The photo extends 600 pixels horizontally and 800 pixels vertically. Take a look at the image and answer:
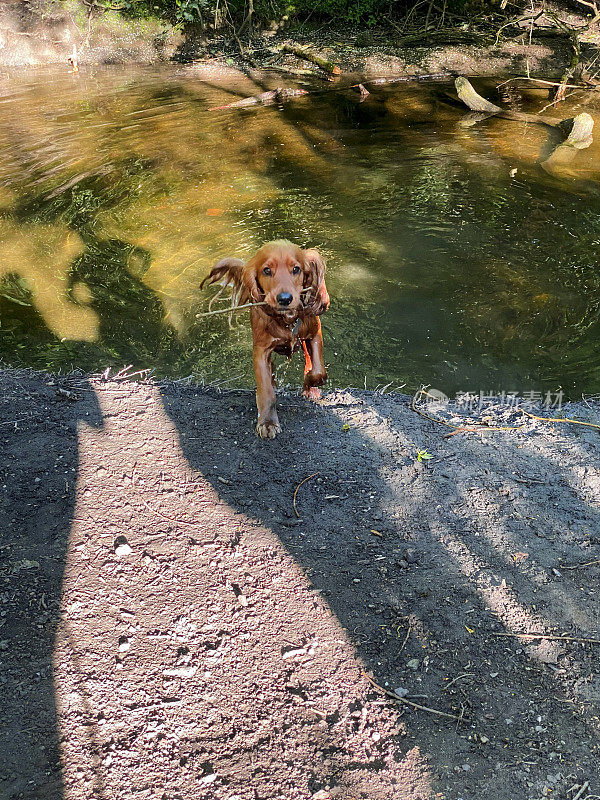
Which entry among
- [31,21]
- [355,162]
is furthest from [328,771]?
[31,21]

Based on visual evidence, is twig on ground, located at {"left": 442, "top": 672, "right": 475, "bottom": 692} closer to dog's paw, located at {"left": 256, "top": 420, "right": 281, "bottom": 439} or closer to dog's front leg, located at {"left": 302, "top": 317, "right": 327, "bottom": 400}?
dog's paw, located at {"left": 256, "top": 420, "right": 281, "bottom": 439}

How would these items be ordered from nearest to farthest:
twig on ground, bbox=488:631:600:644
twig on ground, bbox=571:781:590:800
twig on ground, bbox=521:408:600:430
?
twig on ground, bbox=571:781:590:800 < twig on ground, bbox=488:631:600:644 < twig on ground, bbox=521:408:600:430

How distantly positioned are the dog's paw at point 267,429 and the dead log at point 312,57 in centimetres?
1401

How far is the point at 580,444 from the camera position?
13.3 feet

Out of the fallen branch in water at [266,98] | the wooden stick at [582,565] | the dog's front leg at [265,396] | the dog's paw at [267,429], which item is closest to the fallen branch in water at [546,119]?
the fallen branch in water at [266,98]

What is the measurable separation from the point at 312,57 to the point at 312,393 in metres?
14.5

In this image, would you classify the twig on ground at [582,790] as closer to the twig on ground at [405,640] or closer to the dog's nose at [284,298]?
the twig on ground at [405,640]

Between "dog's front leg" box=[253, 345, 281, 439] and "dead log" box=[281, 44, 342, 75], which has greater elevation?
"dead log" box=[281, 44, 342, 75]

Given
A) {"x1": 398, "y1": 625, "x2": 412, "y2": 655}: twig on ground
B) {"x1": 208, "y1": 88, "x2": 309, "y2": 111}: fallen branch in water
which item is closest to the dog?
{"x1": 398, "y1": 625, "x2": 412, "y2": 655}: twig on ground

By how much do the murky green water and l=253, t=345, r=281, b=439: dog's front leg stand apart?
50.5 inches

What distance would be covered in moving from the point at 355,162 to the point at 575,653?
9115 mm

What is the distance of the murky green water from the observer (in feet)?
19.5

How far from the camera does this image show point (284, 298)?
3604mm

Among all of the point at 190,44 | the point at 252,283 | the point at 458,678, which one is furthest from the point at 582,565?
the point at 190,44
